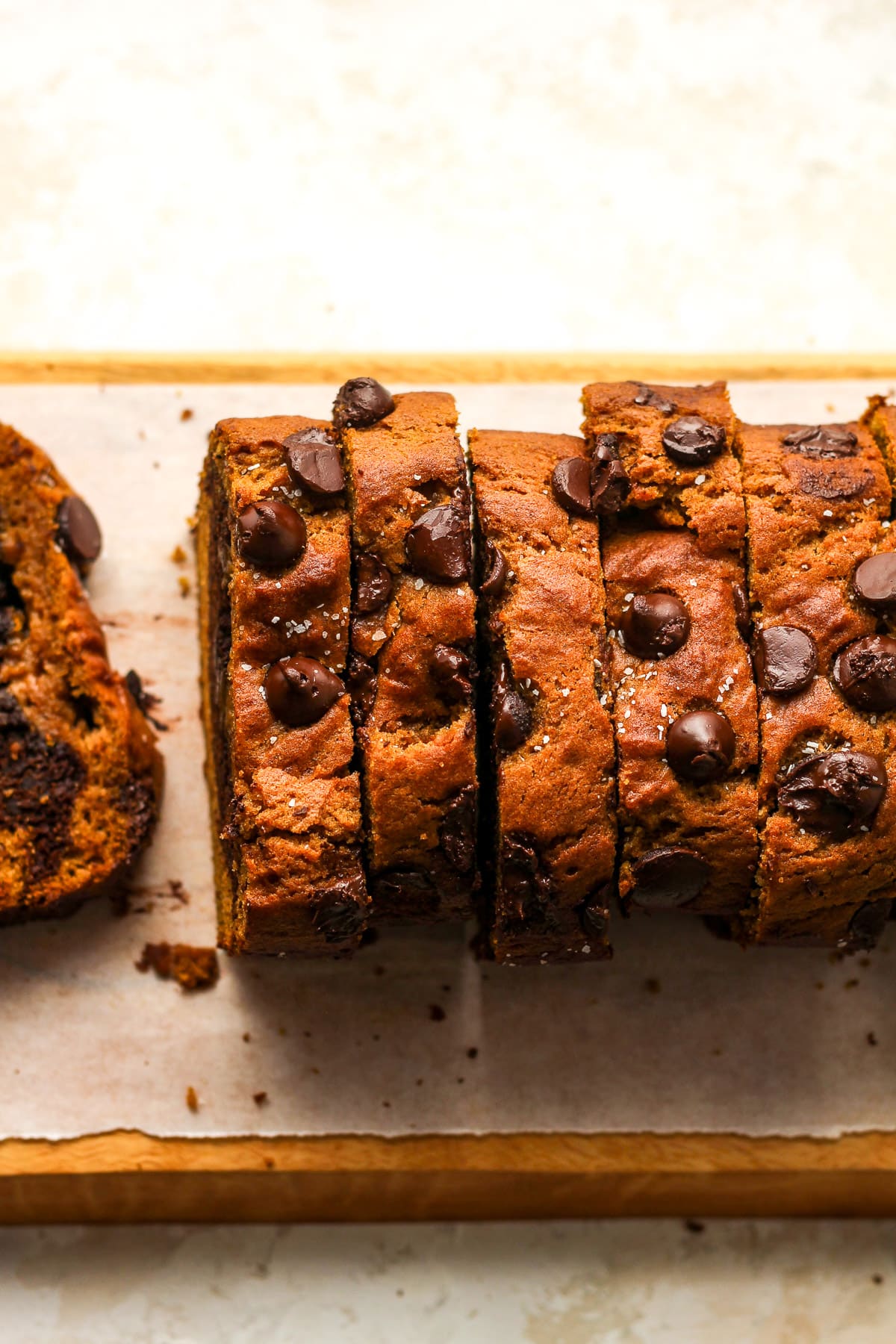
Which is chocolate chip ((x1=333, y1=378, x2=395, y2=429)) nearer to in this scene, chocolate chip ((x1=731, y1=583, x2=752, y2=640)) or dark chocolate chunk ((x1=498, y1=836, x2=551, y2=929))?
chocolate chip ((x1=731, y1=583, x2=752, y2=640))

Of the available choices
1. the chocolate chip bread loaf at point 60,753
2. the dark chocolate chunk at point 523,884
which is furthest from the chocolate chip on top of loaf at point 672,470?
the chocolate chip bread loaf at point 60,753

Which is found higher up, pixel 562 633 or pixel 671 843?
pixel 562 633

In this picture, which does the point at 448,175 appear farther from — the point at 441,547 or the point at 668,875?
the point at 668,875

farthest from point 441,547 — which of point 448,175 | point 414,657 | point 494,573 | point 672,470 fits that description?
point 448,175

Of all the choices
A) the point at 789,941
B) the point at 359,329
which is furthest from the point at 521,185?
the point at 789,941

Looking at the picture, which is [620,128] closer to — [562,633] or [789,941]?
[562,633]
